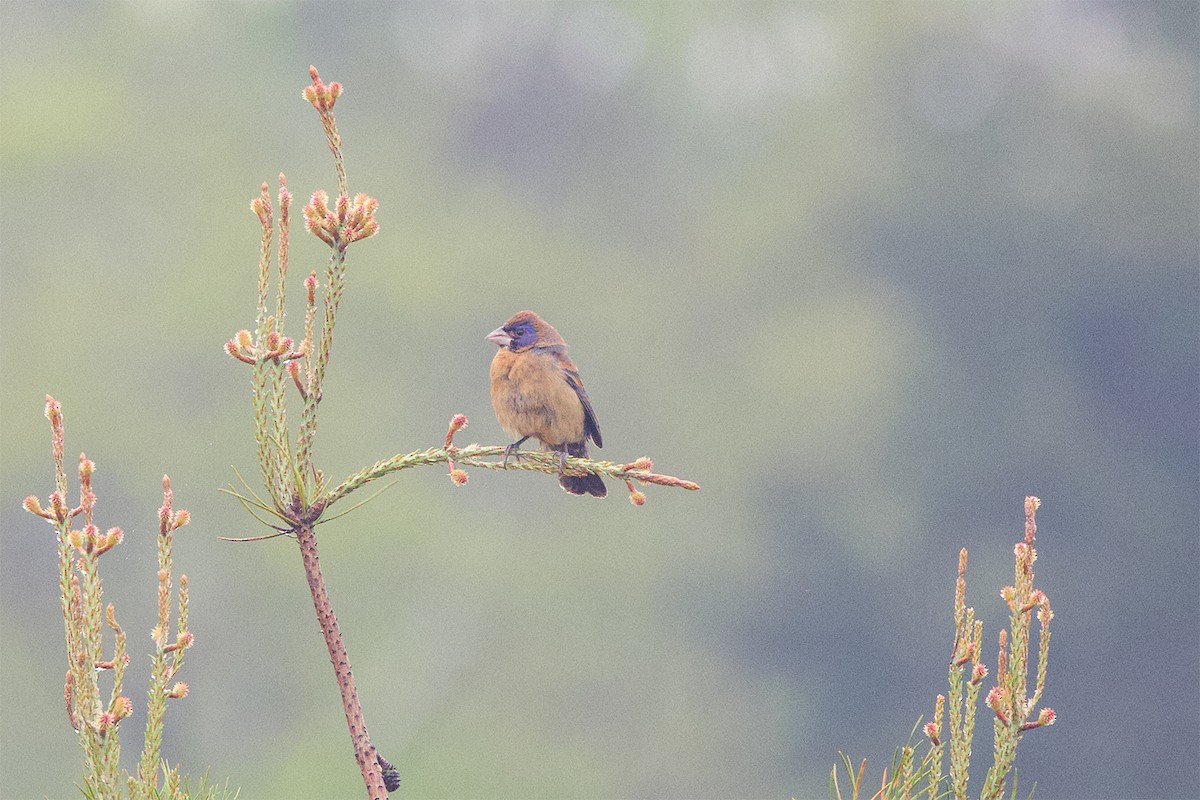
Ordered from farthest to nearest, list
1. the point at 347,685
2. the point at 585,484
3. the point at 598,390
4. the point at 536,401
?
the point at 598,390, the point at 536,401, the point at 585,484, the point at 347,685

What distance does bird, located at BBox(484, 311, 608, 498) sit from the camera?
6.89 meters

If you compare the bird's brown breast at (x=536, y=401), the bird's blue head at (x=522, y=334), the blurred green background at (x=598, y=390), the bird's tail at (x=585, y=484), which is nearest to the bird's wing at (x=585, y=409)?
the bird's brown breast at (x=536, y=401)

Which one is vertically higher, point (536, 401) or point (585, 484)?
point (536, 401)

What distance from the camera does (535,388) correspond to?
6.89 meters

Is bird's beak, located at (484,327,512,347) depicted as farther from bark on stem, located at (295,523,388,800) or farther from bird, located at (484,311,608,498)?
bark on stem, located at (295,523,388,800)

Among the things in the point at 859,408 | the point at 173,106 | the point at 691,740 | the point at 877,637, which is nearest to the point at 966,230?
the point at 859,408

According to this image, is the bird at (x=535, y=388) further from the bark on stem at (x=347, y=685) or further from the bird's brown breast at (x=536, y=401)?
the bark on stem at (x=347, y=685)

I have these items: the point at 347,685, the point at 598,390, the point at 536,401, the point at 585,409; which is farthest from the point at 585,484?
the point at 598,390

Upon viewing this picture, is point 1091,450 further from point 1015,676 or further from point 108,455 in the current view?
point 1015,676

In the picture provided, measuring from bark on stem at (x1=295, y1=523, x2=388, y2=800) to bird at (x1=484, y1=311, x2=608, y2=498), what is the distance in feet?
12.8

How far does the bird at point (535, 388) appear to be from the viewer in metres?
6.89

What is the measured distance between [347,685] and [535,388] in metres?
4.21

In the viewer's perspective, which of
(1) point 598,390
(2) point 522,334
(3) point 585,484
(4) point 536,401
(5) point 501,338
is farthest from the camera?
(1) point 598,390

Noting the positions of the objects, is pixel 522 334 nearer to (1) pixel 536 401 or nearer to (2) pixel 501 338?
(2) pixel 501 338
